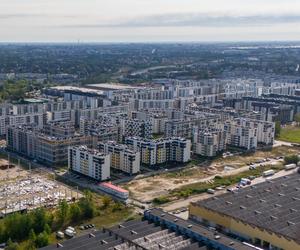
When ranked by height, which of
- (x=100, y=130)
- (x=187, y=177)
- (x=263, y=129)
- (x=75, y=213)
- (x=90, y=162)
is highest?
(x=100, y=130)

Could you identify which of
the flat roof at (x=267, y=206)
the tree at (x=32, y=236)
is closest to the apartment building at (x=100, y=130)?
the flat roof at (x=267, y=206)

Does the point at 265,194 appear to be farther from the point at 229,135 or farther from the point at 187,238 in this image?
the point at 229,135

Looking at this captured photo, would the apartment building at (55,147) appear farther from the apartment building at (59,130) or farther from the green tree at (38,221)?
the green tree at (38,221)

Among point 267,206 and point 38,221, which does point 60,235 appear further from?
point 267,206

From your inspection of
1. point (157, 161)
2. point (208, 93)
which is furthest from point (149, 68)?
point (157, 161)

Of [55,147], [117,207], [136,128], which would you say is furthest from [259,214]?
[136,128]

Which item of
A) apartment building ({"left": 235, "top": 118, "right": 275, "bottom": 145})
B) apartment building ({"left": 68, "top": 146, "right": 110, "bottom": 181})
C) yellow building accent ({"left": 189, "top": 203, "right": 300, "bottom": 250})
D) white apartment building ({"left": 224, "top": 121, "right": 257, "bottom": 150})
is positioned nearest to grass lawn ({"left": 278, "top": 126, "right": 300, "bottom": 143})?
apartment building ({"left": 235, "top": 118, "right": 275, "bottom": 145})

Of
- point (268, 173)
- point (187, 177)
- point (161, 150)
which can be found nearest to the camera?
point (187, 177)
